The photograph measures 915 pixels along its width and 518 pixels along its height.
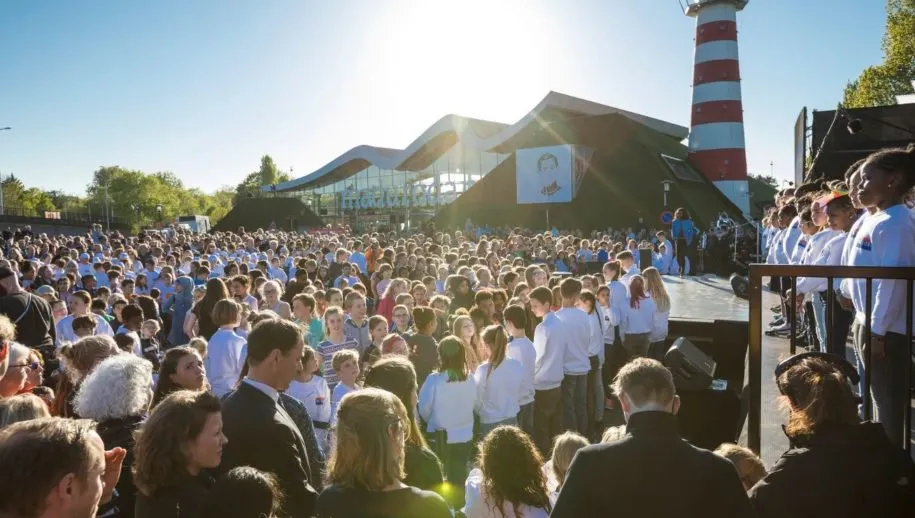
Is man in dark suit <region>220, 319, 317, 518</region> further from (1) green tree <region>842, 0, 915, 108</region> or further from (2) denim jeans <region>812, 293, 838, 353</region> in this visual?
(1) green tree <region>842, 0, 915, 108</region>

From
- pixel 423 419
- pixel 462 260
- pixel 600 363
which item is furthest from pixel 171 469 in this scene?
pixel 462 260

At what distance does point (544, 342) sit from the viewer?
602cm

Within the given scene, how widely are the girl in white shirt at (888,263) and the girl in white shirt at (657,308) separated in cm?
428

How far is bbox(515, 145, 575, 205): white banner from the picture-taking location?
30000 mm

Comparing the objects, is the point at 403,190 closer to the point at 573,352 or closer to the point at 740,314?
the point at 740,314

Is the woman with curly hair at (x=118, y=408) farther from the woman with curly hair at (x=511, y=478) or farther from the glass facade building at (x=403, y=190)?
the glass facade building at (x=403, y=190)

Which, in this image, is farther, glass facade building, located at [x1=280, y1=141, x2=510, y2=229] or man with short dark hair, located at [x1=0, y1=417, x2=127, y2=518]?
glass facade building, located at [x1=280, y1=141, x2=510, y2=229]

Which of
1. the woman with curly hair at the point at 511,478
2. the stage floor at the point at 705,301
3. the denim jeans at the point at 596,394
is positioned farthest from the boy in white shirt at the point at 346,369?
the stage floor at the point at 705,301

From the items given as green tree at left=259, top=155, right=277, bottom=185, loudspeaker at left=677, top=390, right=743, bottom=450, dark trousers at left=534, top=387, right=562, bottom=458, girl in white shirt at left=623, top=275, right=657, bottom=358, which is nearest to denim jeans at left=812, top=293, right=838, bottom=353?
loudspeaker at left=677, top=390, right=743, bottom=450

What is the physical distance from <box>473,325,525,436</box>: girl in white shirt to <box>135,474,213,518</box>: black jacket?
304 cm

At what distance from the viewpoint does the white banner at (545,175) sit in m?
30.0

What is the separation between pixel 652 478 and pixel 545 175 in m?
Result: 29.4

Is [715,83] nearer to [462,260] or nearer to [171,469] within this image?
[462,260]

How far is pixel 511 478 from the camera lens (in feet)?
9.01
